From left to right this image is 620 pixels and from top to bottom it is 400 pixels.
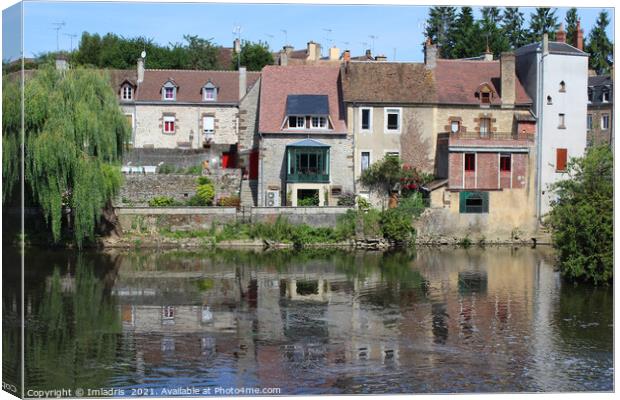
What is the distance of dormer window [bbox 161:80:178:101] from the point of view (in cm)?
5503

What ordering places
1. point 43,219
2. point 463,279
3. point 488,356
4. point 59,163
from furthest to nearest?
point 43,219, point 59,163, point 463,279, point 488,356

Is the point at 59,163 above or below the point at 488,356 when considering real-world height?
above

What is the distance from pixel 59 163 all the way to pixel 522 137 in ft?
70.3

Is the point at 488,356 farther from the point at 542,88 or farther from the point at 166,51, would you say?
the point at 166,51

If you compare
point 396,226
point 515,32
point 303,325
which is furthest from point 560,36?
point 303,325

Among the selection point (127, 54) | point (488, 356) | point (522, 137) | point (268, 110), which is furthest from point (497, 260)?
point (127, 54)

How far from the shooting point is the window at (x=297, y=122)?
48219 millimetres

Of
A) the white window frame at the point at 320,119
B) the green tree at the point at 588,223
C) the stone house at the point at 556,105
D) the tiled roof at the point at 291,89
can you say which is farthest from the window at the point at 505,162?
the green tree at the point at 588,223

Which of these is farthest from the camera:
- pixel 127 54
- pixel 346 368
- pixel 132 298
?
pixel 127 54

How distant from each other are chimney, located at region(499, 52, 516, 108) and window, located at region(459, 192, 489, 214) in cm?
523

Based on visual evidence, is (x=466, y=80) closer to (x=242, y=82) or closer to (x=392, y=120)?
(x=392, y=120)

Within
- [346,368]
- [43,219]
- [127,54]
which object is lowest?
[346,368]

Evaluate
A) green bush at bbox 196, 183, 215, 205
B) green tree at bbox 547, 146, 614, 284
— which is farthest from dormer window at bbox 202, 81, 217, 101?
green tree at bbox 547, 146, 614, 284

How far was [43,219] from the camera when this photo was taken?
127 feet
